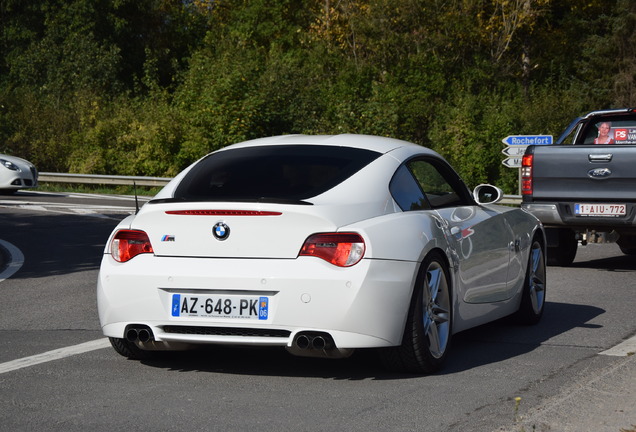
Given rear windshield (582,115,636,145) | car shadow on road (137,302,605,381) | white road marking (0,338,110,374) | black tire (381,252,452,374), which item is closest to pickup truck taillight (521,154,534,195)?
rear windshield (582,115,636,145)

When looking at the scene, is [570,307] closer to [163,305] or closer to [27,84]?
[163,305]

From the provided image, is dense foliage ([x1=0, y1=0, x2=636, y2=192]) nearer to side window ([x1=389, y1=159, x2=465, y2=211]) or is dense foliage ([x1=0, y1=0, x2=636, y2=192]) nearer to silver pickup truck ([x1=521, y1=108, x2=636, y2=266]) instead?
silver pickup truck ([x1=521, y1=108, x2=636, y2=266])

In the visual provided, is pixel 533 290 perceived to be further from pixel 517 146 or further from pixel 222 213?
pixel 517 146

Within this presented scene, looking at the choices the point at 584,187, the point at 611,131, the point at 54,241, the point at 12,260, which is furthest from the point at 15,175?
the point at 584,187

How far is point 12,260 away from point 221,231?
8299 mm

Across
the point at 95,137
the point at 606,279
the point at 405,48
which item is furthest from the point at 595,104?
the point at 606,279

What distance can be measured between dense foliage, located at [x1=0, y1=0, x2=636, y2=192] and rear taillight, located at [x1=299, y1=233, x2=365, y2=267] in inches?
1048

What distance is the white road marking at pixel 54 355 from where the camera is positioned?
6.95 m

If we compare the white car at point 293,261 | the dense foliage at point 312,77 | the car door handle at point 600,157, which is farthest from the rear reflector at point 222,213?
the dense foliage at point 312,77

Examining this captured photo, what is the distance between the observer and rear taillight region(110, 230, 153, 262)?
6.57 metres

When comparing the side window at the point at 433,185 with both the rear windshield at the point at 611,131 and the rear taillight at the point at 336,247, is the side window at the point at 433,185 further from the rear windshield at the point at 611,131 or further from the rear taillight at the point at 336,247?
the rear windshield at the point at 611,131

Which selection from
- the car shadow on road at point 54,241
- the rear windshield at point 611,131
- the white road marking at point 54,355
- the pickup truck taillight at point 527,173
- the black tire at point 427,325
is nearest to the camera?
the black tire at point 427,325

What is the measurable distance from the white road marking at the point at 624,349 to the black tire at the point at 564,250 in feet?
18.4

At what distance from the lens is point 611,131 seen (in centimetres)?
1350
